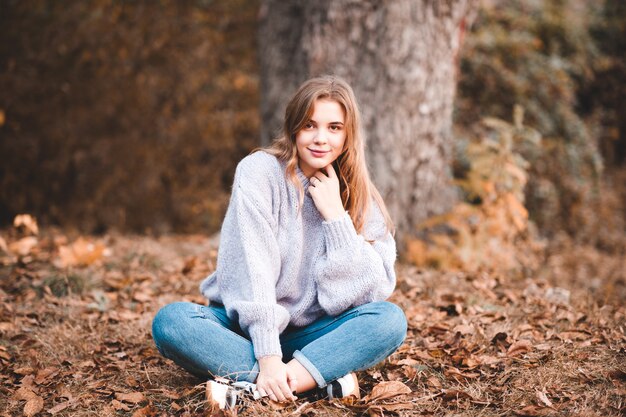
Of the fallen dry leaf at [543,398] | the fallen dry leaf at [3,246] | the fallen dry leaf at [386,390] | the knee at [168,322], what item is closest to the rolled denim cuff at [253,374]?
the knee at [168,322]

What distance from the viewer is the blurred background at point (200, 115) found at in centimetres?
542

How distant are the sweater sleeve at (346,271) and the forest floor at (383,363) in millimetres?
387

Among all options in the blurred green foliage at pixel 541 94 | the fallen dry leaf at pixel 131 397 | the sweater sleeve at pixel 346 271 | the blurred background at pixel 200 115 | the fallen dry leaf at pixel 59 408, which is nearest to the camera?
the fallen dry leaf at pixel 59 408

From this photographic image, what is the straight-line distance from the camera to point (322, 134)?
2.58 metres

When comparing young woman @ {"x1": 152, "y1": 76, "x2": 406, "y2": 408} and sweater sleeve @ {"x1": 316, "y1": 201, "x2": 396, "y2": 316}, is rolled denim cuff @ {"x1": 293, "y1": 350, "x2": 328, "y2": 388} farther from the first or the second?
sweater sleeve @ {"x1": 316, "y1": 201, "x2": 396, "y2": 316}

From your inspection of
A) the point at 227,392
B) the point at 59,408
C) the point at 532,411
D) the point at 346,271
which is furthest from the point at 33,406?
the point at 532,411

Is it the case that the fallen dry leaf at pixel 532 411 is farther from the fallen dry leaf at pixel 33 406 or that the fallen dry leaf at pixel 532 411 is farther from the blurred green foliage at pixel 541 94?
the blurred green foliage at pixel 541 94

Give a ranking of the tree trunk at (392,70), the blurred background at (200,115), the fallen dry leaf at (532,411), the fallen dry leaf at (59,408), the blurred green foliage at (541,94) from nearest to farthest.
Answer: the fallen dry leaf at (532,411)
the fallen dry leaf at (59,408)
the tree trunk at (392,70)
the blurred background at (200,115)
the blurred green foliage at (541,94)

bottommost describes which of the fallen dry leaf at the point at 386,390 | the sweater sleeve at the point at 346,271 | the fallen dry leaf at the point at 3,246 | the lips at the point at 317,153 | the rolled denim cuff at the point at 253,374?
the fallen dry leaf at the point at 386,390

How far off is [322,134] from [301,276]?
65 cm

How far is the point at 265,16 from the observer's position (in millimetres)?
4875

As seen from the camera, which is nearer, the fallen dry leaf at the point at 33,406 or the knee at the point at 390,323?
the fallen dry leaf at the point at 33,406

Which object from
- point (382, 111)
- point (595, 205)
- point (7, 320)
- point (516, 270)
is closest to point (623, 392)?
point (516, 270)

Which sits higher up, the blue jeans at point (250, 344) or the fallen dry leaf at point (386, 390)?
the blue jeans at point (250, 344)
